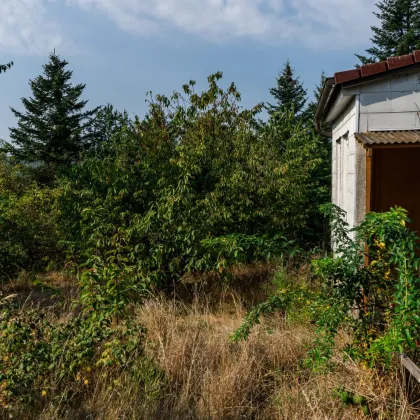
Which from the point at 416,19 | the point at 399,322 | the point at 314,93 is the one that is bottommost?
the point at 399,322

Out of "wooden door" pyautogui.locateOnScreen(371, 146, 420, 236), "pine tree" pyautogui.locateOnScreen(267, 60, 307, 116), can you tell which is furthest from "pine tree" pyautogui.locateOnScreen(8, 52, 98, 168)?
"wooden door" pyautogui.locateOnScreen(371, 146, 420, 236)

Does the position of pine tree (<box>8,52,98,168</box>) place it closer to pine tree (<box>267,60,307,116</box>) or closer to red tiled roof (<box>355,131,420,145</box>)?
pine tree (<box>267,60,307,116</box>)

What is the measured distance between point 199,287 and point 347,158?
3.24 m

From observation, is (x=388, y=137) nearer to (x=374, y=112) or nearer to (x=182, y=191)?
(x=374, y=112)

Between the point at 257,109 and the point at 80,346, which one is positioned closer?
the point at 80,346

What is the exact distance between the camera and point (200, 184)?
7090 millimetres

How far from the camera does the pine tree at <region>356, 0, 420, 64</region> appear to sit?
23984 millimetres

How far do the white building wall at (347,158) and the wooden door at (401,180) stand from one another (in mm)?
618

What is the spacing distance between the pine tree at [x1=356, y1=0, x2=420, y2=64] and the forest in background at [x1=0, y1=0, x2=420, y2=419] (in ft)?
51.7

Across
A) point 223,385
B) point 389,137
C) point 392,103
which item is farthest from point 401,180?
point 223,385

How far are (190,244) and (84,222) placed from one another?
6.23ft

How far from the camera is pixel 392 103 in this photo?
5.85m

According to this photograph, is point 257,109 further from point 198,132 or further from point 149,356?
point 149,356

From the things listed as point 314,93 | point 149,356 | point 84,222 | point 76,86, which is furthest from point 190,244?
point 76,86
